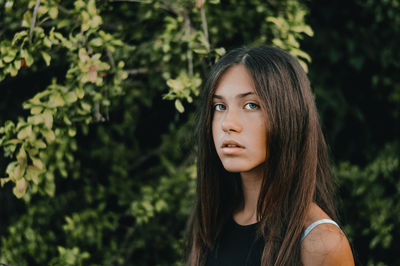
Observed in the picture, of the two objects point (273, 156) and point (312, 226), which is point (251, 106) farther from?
point (312, 226)

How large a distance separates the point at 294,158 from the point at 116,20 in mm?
1663

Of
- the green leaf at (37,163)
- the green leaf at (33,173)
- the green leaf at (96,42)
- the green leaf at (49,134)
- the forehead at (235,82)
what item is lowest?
the green leaf at (33,173)

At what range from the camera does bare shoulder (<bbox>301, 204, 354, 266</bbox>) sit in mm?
1356

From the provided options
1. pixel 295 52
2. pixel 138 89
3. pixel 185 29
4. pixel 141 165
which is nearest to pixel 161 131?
pixel 141 165

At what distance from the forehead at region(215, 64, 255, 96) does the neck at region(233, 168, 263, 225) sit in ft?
1.01

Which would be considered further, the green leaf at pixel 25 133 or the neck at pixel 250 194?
the green leaf at pixel 25 133

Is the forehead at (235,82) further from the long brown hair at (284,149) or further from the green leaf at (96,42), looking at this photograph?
the green leaf at (96,42)

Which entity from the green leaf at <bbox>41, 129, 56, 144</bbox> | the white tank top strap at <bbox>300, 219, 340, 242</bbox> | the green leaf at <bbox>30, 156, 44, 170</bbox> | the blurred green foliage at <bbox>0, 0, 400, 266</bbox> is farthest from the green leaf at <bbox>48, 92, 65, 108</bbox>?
the white tank top strap at <bbox>300, 219, 340, 242</bbox>

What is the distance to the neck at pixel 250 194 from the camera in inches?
64.2

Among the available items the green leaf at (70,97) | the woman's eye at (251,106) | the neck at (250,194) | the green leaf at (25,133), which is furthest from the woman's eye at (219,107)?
the green leaf at (25,133)

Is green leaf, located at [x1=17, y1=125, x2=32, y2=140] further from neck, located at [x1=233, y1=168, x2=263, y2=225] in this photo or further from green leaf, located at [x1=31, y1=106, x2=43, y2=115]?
neck, located at [x1=233, y1=168, x2=263, y2=225]

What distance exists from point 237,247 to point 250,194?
198mm

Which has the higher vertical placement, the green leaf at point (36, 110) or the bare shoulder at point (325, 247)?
the green leaf at point (36, 110)

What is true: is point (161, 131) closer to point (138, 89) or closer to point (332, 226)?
point (138, 89)
